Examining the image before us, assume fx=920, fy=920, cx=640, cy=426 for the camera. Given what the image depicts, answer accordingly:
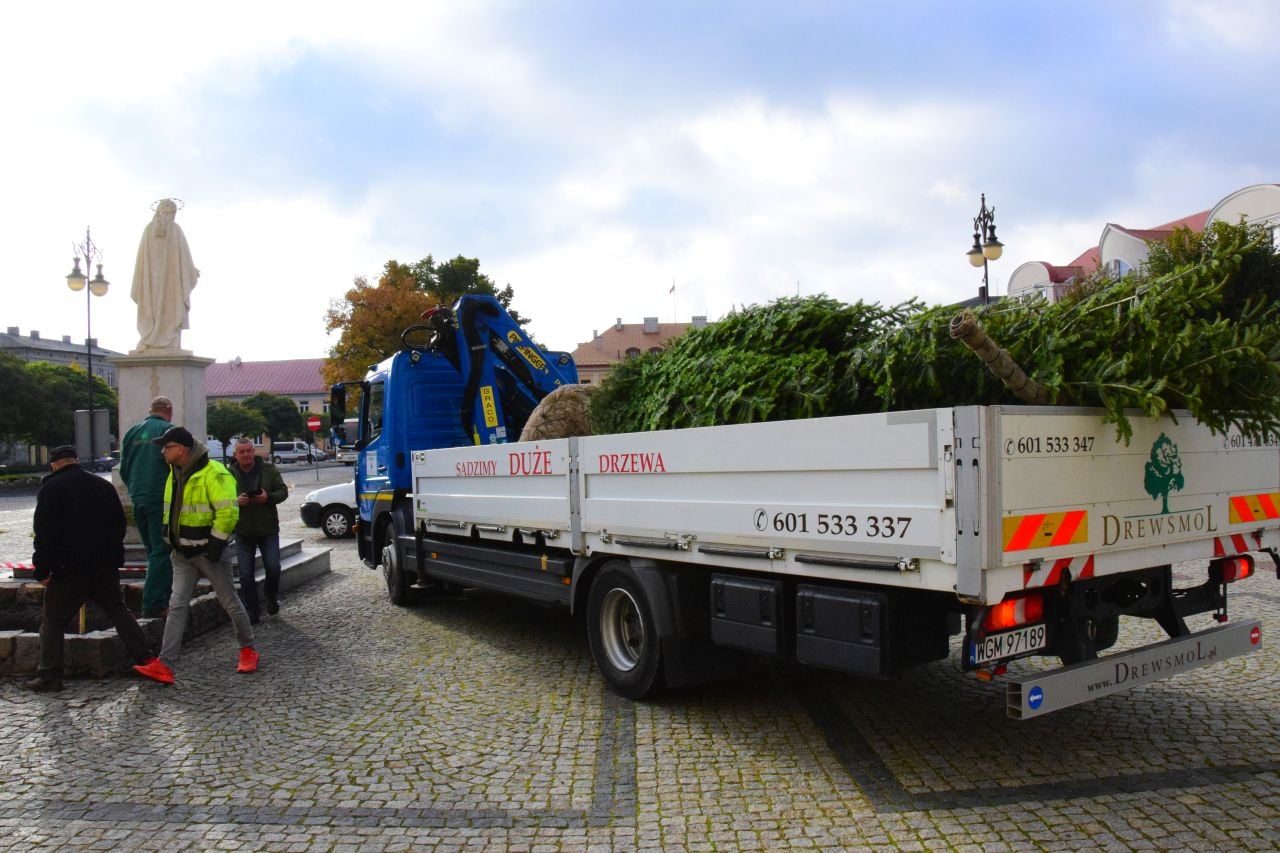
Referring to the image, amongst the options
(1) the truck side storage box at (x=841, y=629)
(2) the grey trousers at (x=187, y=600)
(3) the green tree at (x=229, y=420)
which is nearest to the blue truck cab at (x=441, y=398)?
(2) the grey trousers at (x=187, y=600)

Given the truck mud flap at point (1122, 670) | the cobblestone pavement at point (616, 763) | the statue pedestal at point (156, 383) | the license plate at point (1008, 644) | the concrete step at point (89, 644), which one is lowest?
the cobblestone pavement at point (616, 763)

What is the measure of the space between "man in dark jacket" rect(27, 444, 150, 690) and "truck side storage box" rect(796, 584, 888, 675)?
4.59 meters

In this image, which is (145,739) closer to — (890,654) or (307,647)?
(307,647)

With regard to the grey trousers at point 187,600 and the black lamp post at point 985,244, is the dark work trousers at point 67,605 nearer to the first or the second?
the grey trousers at point 187,600

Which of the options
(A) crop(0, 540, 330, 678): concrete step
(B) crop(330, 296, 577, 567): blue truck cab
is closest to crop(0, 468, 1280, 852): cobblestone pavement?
(A) crop(0, 540, 330, 678): concrete step

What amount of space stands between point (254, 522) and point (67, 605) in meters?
2.41

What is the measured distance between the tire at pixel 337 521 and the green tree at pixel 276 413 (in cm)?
6516

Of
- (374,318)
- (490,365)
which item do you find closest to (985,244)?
(490,365)

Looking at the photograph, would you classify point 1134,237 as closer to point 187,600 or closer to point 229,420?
point 187,600

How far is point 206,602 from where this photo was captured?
7.64 meters

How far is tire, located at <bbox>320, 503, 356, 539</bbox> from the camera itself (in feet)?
52.6

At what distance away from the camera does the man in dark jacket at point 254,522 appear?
27.1 ft

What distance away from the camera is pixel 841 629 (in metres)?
4.12

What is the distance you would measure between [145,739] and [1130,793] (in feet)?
16.1
